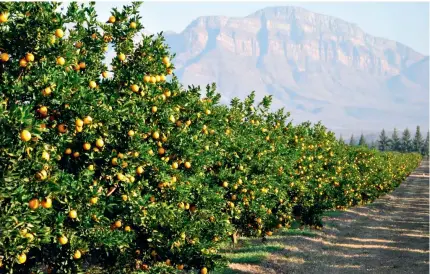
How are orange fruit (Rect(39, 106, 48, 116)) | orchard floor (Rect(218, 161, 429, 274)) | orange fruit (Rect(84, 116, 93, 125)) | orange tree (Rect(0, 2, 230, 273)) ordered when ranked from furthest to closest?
orchard floor (Rect(218, 161, 429, 274))
orange fruit (Rect(84, 116, 93, 125))
orange fruit (Rect(39, 106, 48, 116))
orange tree (Rect(0, 2, 230, 273))

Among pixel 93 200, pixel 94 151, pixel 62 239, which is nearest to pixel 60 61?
pixel 94 151

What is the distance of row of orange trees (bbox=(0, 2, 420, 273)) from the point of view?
6617 millimetres

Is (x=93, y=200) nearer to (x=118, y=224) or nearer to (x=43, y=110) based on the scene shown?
(x=118, y=224)

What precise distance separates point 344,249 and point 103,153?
1415 cm

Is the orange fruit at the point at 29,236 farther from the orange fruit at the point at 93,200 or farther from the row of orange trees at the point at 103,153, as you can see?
the orange fruit at the point at 93,200

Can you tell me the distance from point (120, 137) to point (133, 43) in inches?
83.5

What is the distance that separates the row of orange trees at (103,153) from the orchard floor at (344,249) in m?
2.72

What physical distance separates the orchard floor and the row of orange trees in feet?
8.92

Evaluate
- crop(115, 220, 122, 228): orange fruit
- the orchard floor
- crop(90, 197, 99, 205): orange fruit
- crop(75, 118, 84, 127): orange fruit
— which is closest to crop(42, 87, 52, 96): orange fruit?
crop(75, 118, 84, 127): orange fruit

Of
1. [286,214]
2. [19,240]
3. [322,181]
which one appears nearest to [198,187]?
[19,240]

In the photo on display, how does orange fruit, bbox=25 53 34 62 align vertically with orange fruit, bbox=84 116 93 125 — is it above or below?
above

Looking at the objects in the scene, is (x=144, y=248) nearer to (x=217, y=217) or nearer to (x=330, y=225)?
(x=217, y=217)

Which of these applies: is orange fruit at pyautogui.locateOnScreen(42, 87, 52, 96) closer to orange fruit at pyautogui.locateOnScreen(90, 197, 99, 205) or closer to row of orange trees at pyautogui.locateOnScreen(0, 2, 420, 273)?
row of orange trees at pyautogui.locateOnScreen(0, 2, 420, 273)

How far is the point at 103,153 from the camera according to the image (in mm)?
8445
